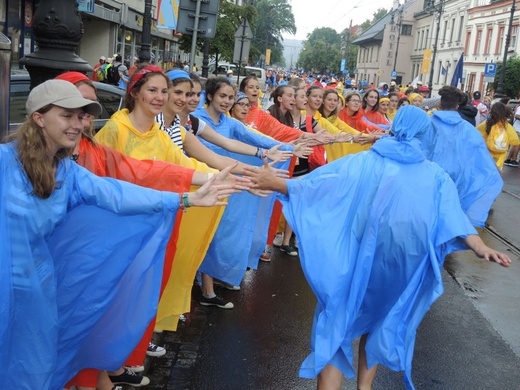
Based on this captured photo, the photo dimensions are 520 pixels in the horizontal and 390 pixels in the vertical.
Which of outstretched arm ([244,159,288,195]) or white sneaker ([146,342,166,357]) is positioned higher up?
outstretched arm ([244,159,288,195])

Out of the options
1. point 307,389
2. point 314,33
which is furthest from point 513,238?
point 314,33

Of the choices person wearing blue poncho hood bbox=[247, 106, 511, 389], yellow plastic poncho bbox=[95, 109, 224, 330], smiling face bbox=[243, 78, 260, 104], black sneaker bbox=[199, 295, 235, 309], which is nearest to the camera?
person wearing blue poncho hood bbox=[247, 106, 511, 389]

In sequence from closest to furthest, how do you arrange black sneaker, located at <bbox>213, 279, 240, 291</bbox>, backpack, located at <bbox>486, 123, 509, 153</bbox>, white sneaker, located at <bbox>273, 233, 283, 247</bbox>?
black sneaker, located at <bbox>213, 279, 240, 291</bbox>, white sneaker, located at <bbox>273, 233, 283, 247</bbox>, backpack, located at <bbox>486, 123, 509, 153</bbox>

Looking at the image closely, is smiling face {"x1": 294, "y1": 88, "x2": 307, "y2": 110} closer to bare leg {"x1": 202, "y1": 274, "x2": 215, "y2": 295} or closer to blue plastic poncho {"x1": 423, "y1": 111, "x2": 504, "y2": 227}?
blue plastic poncho {"x1": 423, "y1": 111, "x2": 504, "y2": 227}

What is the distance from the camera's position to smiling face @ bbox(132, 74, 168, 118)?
3930mm

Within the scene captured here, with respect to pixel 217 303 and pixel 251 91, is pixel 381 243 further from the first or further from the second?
pixel 251 91

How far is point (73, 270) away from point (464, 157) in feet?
15.9

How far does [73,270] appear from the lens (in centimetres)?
293

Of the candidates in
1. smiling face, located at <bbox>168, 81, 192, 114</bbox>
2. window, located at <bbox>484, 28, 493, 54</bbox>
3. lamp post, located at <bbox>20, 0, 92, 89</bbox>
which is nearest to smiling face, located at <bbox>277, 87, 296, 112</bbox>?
smiling face, located at <bbox>168, 81, 192, 114</bbox>

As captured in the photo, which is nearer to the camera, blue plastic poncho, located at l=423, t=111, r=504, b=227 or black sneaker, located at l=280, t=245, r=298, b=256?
blue plastic poncho, located at l=423, t=111, r=504, b=227

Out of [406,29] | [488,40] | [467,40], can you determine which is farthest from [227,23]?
[406,29]

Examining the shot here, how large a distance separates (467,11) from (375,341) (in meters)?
59.4

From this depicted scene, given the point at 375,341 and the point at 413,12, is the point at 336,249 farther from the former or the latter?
the point at 413,12

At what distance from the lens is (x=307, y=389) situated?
13.4 ft
